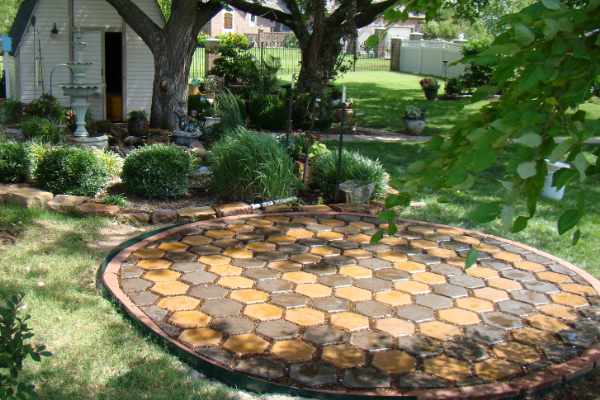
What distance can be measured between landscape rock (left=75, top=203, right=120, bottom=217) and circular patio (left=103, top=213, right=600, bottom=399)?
0.76 metres

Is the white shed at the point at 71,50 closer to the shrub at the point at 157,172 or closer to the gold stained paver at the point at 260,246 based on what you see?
the shrub at the point at 157,172

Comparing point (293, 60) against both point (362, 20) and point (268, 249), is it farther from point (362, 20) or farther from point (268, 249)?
point (268, 249)

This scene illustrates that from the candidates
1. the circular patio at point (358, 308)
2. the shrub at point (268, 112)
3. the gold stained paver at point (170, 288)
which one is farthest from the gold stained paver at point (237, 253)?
the shrub at point (268, 112)

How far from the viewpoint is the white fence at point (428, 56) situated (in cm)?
2739

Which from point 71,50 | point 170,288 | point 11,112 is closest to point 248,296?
point 170,288

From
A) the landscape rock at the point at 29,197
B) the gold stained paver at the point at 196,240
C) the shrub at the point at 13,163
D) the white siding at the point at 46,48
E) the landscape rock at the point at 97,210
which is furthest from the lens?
A: the white siding at the point at 46,48

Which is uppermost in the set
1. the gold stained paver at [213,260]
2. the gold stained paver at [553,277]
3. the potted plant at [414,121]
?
the potted plant at [414,121]

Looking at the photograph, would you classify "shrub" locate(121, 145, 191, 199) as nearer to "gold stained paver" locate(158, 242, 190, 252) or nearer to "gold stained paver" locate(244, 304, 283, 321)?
"gold stained paver" locate(158, 242, 190, 252)

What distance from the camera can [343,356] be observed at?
3217mm

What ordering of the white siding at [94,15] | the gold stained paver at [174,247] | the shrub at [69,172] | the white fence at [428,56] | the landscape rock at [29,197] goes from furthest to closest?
1. the white fence at [428,56]
2. the white siding at [94,15]
3. the shrub at [69,172]
4. the landscape rock at [29,197]
5. the gold stained paver at [174,247]

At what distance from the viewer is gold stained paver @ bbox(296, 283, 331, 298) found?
4.04 meters

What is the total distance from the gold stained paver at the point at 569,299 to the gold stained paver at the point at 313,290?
173 cm

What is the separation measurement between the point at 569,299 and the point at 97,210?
4.48 meters

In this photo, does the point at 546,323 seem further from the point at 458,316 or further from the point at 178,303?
the point at 178,303
